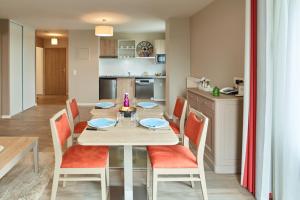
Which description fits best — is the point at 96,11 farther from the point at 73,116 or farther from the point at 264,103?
the point at 264,103

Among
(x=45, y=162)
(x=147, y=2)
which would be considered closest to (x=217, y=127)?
(x=45, y=162)

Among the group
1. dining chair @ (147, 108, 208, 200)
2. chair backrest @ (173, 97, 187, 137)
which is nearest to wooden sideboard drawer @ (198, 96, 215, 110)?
chair backrest @ (173, 97, 187, 137)

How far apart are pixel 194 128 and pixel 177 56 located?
4779 mm

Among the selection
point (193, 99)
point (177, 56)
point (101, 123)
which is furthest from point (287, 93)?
point (177, 56)

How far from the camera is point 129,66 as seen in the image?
10.5 m

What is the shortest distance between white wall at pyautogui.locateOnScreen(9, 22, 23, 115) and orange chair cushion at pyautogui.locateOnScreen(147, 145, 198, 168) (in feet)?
19.5

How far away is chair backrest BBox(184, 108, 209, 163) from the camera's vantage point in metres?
2.49

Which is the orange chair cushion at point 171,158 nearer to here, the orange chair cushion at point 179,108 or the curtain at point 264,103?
the curtain at point 264,103

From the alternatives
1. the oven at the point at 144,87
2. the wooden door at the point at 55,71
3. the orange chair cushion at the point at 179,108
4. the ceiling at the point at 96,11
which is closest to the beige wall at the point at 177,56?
the ceiling at the point at 96,11

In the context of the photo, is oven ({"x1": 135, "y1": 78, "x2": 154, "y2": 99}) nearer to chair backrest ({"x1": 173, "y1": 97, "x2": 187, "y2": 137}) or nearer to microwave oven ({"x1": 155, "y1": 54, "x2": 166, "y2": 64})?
microwave oven ({"x1": 155, "y1": 54, "x2": 166, "y2": 64})

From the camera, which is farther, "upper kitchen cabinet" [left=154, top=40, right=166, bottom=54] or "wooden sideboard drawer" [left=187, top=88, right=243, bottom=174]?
"upper kitchen cabinet" [left=154, top=40, right=166, bottom=54]

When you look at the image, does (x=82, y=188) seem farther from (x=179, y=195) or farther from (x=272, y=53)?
(x=272, y=53)

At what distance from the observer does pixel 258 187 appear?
2.83 meters

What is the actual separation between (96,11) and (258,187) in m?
4.94
